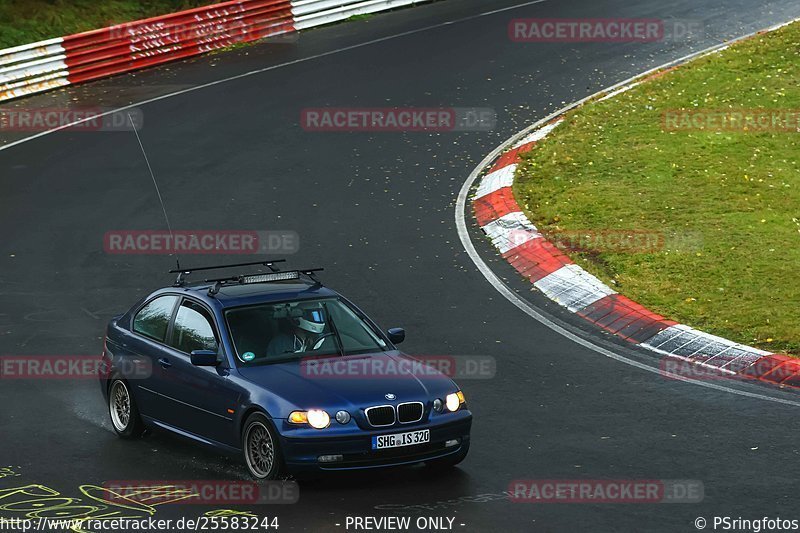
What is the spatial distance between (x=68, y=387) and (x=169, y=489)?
11.0ft

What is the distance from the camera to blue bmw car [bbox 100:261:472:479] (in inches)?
385

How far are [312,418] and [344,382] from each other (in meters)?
0.51

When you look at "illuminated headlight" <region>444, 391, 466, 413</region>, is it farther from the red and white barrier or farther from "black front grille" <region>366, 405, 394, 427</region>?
the red and white barrier

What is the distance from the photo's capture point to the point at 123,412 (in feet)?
38.4

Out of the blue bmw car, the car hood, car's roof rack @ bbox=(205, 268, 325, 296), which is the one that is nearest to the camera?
the blue bmw car

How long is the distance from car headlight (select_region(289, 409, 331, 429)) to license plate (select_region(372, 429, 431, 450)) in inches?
15.2

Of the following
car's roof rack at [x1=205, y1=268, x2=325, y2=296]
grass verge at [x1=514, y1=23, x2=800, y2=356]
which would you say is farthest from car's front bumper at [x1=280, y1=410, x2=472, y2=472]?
grass verge at [x1=514, y1=23, x2=800, y2=356]

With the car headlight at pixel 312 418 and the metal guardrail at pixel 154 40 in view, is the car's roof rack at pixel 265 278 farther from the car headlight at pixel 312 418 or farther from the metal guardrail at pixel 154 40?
the metal guardrail at pixel 154 40

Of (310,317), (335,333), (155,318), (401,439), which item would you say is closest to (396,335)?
(335,333)

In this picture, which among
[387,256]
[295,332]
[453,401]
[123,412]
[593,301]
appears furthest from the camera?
[387,256]

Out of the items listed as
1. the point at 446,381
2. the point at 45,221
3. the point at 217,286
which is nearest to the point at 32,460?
the point at 217,286

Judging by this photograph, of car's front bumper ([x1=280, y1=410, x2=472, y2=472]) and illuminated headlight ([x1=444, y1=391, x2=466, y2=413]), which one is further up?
illuminated headlight ([x1=444, y1=391, x2=466, y2=413])

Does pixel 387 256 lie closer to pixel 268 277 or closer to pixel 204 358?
pixel 268 277

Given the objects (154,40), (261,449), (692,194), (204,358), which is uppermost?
(154,40)
